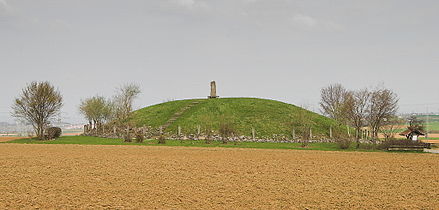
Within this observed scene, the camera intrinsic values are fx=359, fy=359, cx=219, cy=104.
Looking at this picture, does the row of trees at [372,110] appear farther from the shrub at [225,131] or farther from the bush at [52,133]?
the bush at [52,133]

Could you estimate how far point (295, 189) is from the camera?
15711 millimetres

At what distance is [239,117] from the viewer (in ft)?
192

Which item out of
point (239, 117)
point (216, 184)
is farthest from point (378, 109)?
point (216, 184)

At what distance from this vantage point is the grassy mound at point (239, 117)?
52750 mm

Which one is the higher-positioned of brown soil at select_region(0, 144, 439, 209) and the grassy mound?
the grassy mound

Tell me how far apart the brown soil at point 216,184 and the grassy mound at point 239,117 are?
25367mm

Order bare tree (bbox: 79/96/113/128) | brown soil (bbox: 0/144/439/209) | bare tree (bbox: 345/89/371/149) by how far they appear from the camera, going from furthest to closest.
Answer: bare tree (bbox: 79/96/113/128), bare tree (bbox: 345/89/371/149), brown soil (bbox: 0/144/439/209)

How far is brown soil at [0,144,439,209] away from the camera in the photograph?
13312 mm

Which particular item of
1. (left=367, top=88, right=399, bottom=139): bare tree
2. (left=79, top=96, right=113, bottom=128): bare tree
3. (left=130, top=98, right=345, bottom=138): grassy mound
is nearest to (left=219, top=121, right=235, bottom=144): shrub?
A: (left=130, top=98, right=345, bottom=138): grassy mound

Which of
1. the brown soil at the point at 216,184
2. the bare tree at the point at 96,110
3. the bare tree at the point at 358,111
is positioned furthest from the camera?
the bare tree at the point at 96,110

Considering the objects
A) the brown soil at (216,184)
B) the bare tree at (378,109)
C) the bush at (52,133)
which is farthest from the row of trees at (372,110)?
the bush at (52,133)

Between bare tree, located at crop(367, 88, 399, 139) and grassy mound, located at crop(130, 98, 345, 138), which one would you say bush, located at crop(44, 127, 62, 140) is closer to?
grassy mound, located at crop(130, 98, 345, 138)

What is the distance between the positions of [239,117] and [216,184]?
41860mm

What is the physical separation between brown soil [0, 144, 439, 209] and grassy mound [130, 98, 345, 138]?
25367 mm
